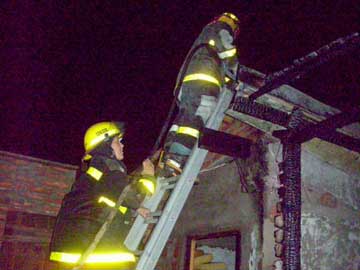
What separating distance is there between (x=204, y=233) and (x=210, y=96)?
166 centimetres

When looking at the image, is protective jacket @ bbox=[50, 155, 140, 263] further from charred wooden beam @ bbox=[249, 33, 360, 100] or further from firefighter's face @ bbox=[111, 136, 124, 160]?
charred wooden beam @ bbox=[249, 33, 360, 100]

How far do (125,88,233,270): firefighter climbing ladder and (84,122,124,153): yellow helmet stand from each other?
76 centimetres

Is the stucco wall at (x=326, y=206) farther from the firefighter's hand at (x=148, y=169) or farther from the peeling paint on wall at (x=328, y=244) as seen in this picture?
the firefighter's hand at (x=148, y=169)

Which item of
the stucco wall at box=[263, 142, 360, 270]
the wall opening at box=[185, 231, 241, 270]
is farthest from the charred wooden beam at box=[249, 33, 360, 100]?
the wall opening at box=[185, 231, 241, 270]

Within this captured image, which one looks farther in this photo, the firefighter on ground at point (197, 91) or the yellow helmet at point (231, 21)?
the yellow helmet at point (231, 21)

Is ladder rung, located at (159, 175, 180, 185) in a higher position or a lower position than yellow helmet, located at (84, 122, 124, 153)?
lower

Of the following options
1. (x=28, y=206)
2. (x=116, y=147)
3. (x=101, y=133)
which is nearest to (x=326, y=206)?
(x=116, y=147)

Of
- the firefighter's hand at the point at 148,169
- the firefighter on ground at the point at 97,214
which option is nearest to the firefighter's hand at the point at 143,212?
the firefighter on ground at the point at 97,214

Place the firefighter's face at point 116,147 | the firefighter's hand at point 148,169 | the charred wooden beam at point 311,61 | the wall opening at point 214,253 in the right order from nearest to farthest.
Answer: the charred wooden beam at point 311,61
the firefighter's hand at point 148,169
the firefighter's face at point 116,147
the wall opening at point 214,253

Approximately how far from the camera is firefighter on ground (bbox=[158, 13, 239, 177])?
11.0 ft

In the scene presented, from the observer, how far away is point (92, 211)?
130 inches

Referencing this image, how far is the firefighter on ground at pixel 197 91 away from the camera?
3357mm

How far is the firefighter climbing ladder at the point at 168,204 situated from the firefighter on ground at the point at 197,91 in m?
0.14

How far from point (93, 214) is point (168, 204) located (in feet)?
2.59
